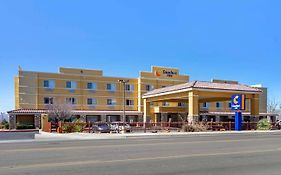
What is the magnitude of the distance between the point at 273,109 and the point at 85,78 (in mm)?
71279

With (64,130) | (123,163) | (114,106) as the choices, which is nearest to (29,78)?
(114,106)

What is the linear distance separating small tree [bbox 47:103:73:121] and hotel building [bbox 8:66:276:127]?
3.68 feet

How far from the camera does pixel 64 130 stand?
39.8 m

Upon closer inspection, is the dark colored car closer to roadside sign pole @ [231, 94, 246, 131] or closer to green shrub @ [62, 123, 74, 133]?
green shrub @ [62, 123, 74, 133]

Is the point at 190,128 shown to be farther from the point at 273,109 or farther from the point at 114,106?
the point at 273,109

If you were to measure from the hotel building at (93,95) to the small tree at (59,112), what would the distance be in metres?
1.12

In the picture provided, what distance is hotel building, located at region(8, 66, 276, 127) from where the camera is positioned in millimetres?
59250

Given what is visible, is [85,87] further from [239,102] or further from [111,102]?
→ [239,102]

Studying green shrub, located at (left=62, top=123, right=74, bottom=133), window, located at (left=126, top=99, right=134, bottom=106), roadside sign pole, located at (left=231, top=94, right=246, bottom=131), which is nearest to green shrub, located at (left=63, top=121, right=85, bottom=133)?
green shrub, located at (left=62, top=123, right=74, bottom=133)

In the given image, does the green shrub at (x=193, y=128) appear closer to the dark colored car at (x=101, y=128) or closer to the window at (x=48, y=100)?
the dark colored car at (x=101, y=128)

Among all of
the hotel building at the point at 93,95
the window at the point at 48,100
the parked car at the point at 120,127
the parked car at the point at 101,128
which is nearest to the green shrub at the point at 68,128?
the parked car at the point at 101,128

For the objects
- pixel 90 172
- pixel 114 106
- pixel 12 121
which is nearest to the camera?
pixel 90 172

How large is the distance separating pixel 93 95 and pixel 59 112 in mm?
9790

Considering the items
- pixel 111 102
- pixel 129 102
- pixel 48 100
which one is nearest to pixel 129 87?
pixel 129 102
